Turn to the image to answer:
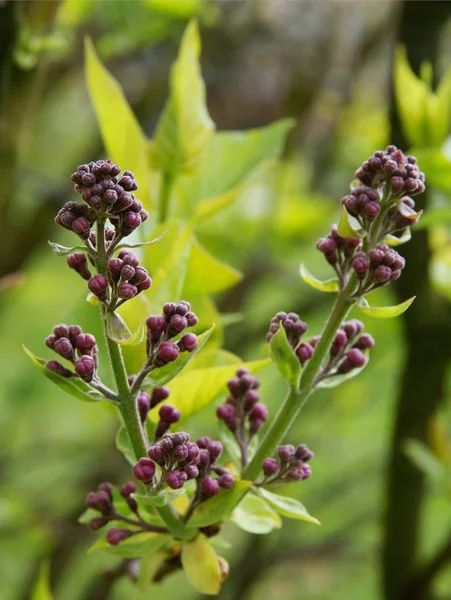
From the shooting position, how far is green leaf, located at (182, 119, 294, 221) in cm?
92

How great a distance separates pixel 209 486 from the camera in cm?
62

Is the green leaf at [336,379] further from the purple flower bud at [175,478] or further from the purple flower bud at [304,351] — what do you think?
the purple flower bud at [175,478]

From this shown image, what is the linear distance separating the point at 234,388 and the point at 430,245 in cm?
71

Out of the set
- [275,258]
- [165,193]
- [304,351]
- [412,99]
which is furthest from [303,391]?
[275,258]

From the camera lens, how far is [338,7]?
110 inches

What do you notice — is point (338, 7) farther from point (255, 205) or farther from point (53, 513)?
point (53, 513)

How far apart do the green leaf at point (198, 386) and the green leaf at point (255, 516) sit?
0.30 ft

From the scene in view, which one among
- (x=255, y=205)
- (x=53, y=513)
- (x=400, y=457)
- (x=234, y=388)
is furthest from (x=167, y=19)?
(x=53, y=513)

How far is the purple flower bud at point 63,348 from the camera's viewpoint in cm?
56

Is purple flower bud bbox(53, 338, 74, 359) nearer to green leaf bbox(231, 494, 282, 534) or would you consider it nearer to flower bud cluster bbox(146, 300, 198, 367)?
flower bud cluster bbox(146, 300, 198, 367)

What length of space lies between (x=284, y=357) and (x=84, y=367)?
0.50 feet

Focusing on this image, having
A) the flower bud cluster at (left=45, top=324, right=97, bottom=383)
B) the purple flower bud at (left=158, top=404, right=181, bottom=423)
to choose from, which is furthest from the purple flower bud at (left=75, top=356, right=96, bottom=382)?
the purple flower bud at (left=158, top=404, right=181, bottom=423)

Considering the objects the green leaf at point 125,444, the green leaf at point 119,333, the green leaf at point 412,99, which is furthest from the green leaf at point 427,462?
the green leaf at point 119,333

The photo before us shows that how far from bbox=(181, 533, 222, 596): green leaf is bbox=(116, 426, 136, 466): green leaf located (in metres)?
0.11
